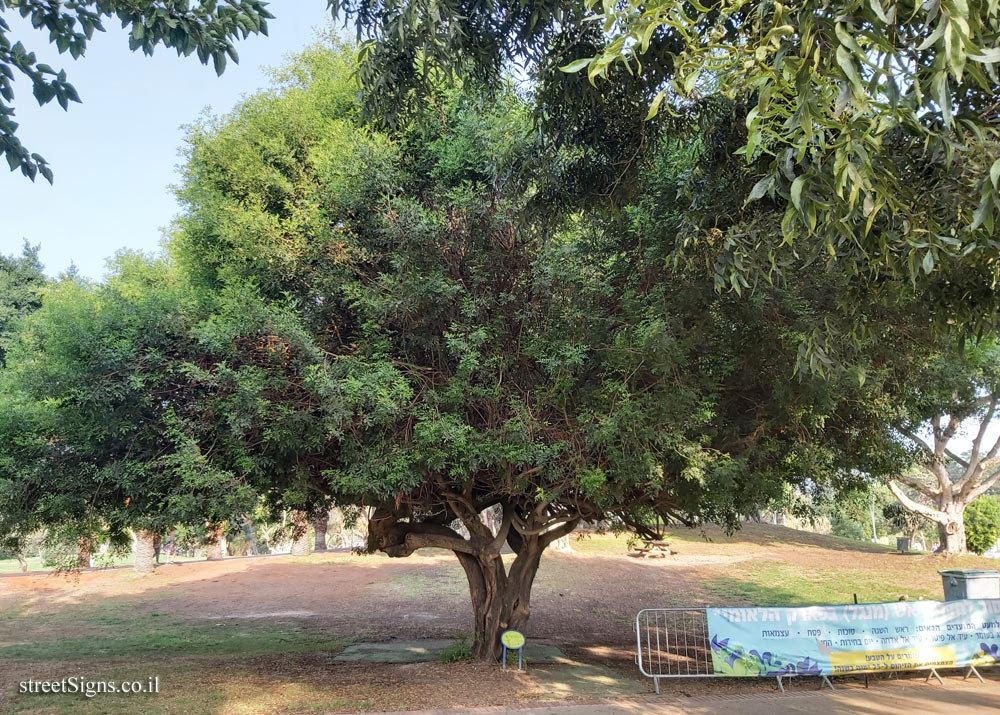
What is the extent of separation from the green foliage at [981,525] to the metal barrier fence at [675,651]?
1598 cm

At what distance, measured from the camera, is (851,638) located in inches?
373

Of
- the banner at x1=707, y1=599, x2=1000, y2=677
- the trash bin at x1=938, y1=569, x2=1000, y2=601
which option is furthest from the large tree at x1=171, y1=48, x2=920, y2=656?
the trash bin at x1=938, y1=569, x2=1000, y2=601

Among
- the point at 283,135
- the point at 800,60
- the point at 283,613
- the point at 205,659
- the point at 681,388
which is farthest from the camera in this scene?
the point at 283,613

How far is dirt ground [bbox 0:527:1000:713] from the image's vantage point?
9.84 m

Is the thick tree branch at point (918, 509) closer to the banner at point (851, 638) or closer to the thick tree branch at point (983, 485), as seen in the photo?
the thick tree branch at point (983, 485)

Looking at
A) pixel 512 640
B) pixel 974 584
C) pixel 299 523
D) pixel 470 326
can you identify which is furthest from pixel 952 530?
pixel 470 326

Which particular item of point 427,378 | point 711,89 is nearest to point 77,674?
point 427,378

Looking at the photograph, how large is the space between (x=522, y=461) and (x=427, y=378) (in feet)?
5.51

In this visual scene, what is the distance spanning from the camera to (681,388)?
8.20m

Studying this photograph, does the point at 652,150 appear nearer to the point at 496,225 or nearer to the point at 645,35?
the point at 496,225

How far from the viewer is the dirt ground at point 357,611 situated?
32.3ft

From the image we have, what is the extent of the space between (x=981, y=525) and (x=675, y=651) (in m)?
19.1

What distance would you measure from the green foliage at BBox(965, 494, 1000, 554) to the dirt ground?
290 cm

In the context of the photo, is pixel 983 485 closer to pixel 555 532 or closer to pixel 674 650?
pixel 674 650
